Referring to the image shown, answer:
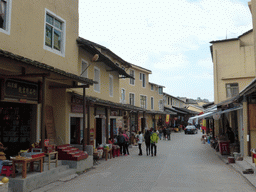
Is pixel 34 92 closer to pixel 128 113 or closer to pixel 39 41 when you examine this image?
pixel 39 41

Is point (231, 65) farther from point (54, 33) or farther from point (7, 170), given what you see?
point (7, 170)

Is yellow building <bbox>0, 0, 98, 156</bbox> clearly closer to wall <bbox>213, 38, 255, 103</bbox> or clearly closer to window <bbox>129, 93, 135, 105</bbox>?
wall <bbox>213, 38, 255, 103</bbox>

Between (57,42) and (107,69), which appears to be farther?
(107,69)

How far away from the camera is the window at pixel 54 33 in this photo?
10.6 metres

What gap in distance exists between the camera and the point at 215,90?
2238 cm

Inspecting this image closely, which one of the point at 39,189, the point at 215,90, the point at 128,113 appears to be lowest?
the point at 39,189

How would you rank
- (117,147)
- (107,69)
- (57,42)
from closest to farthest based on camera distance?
1. (57,42)
2. (117,147)
3. (107,69)

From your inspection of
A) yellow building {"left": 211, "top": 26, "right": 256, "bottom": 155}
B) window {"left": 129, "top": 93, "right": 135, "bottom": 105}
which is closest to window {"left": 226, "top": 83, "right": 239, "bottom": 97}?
yellow building {"left": 211, "top": 26, "right": 256, "bottom": 155}

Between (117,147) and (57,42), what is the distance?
25.0ft

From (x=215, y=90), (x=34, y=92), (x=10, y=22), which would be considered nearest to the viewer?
(x=10, y=22)

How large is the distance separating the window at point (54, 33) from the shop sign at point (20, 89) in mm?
1808

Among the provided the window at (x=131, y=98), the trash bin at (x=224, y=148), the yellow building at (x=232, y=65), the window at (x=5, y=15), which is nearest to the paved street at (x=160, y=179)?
the trash bin at (x=224, y=148)

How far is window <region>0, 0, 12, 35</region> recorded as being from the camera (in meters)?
8.28

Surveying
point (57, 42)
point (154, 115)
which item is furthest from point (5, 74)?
point (154, 115)
